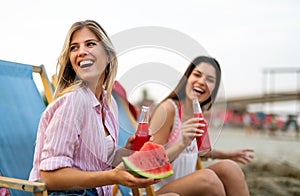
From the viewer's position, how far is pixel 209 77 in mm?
2268

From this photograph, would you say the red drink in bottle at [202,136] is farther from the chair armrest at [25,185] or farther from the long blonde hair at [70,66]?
the chair armrest at [25,185]

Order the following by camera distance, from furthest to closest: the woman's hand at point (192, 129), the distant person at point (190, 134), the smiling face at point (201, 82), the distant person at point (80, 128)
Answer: the smiling face at point (201, 82), the distant person at point (190, 134), the woman's hand at point (192, 129), the distant person at point (80, 128)

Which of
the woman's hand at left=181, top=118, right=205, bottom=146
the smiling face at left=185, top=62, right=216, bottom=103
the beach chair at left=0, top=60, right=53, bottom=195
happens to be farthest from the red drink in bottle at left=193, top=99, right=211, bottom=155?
the beach chair at left=0, top=60, right=53, bottom=195

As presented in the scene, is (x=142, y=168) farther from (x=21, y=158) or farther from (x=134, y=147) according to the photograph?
(x=21, y=158)

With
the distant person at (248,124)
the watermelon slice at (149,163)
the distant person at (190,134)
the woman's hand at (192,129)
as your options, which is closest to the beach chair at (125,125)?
the distant person at (190,134)

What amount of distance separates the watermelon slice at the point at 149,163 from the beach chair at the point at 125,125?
40 cm

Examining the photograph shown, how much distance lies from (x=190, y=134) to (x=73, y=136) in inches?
20.3

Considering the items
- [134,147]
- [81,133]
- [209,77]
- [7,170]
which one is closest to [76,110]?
[81,133]

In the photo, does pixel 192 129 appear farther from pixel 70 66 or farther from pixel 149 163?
pixel 70 66

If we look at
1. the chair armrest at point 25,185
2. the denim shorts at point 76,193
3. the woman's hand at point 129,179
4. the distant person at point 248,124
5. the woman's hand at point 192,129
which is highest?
the woman's hand at point 192,129

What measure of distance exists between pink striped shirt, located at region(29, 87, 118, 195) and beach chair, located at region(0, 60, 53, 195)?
0.94 feet

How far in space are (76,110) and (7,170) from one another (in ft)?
2.07

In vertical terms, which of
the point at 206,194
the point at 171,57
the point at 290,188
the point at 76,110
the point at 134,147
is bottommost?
the point at 290,188

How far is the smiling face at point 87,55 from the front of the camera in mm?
1680
